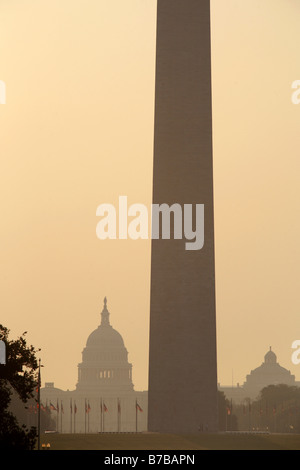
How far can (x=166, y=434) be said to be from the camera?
8869 cm

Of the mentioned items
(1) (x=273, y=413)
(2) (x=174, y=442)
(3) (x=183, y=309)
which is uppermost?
(3) (x=183, y=309)

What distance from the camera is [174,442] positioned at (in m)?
83.8

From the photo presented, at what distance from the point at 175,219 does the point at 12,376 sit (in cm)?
2573

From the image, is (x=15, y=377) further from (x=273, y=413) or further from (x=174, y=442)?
(x=273, y=413)

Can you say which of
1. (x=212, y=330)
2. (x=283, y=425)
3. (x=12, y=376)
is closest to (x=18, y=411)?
(x=283, y=425)

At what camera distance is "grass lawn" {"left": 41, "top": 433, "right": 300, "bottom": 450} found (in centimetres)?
8325

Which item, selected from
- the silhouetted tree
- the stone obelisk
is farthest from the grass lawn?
the silhouetted tree

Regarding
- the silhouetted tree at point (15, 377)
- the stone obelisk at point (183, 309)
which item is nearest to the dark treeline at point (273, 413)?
the stone obelisk at point (183, 309)

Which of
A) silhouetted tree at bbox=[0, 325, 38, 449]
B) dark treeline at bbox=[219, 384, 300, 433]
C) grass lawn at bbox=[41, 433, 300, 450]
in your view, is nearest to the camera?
silhouetted tree at bbox=[0, 325, 38, 449]

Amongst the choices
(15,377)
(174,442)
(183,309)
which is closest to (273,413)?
(183,309)

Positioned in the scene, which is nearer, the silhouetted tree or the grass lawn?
the silhouetted tree

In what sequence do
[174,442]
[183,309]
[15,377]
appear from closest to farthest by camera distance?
[15,377], [174,442], [183,309]

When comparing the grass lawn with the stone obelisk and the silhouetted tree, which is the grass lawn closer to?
the stone obelisk

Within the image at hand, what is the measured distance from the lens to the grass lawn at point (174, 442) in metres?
83.2
